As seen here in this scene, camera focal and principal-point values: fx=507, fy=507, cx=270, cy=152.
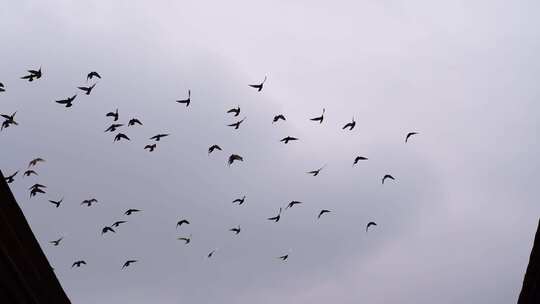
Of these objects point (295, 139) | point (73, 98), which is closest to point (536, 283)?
point (295, 139)

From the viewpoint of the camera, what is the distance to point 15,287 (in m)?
7.40

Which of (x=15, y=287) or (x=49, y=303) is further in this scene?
(x=49, y=303)

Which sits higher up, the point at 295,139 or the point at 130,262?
the point at 295,139

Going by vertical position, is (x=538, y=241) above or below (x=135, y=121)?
below

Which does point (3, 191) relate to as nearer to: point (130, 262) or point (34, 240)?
point (34, 240)

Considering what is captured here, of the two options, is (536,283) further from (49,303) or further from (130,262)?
(130,262)

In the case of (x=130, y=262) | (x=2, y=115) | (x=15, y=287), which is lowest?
(x=15, y=287)

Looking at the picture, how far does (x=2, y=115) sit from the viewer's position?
19.6 m

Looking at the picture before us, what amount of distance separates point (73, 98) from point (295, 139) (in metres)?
9.81

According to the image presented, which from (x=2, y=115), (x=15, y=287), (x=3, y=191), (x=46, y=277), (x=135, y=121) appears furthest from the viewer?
(x=135, y=121)

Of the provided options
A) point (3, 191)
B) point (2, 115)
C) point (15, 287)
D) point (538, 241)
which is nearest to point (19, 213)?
point (3, 191)

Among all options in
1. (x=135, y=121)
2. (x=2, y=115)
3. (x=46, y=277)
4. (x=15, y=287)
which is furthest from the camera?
(x=135, y=121)

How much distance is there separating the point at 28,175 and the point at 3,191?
1512cm

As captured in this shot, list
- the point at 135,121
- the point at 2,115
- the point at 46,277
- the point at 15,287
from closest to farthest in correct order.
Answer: the point at 15,287 → the point at 46,277 → the point at 2,115 → the point at 135,121
